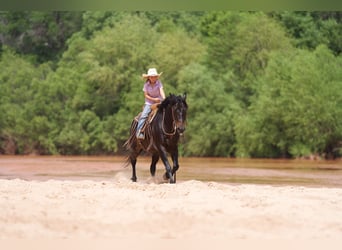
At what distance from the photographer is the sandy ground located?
23.4 feet

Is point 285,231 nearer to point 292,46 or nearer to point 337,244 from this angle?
point 337,244

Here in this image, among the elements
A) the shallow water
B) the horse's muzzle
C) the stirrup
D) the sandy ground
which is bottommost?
the shallow water

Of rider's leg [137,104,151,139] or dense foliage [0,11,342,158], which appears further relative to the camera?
dense foliage [0,11,342,158]

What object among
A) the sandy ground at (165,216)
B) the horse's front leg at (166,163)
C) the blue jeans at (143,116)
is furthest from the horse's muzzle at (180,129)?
the sandy ground at (165,216)

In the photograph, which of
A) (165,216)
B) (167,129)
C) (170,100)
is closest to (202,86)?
(167,129)

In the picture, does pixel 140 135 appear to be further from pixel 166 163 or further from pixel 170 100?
pixel 170 100

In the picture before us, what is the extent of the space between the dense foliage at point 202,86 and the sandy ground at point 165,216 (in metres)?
30.5

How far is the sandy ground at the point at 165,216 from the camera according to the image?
Result: 23.4ft

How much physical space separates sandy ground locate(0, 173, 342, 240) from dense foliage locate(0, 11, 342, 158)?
100 ft

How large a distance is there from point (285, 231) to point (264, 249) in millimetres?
1475

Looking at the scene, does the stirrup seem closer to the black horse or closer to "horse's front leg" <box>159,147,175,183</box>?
the black horse

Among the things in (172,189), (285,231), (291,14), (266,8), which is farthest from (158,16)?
(266,8)

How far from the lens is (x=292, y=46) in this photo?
165 feet

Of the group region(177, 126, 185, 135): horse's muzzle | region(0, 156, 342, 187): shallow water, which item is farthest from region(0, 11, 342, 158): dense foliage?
region(177, 126, 185, 135): horse's muzzle
